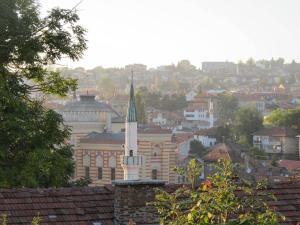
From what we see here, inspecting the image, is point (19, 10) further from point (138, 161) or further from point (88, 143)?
point (88, 143)

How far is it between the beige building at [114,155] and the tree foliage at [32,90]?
85.6ft

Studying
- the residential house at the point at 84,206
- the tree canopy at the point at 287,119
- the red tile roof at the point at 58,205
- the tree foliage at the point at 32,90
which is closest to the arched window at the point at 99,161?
the tree foliage at the point at 32,90

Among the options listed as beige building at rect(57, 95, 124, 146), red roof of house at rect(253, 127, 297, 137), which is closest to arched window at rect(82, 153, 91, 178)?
beige building at rect(57, 95, 124, 146)

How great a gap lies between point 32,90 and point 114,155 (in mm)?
26852

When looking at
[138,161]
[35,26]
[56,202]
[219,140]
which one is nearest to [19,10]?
[35,26]

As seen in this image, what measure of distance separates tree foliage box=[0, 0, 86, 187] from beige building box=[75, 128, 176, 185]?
26.1 m

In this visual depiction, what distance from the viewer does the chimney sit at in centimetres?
1014

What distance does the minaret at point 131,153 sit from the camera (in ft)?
107

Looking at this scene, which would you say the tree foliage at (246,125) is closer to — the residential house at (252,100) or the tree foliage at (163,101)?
the tree foliage at (163,101)

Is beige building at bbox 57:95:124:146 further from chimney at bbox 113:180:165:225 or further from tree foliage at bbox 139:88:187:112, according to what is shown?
tree foliage at bbox 139:88:187:112

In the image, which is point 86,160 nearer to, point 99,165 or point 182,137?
point 99,165

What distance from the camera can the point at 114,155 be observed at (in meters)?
46.3

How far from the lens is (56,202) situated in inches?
411

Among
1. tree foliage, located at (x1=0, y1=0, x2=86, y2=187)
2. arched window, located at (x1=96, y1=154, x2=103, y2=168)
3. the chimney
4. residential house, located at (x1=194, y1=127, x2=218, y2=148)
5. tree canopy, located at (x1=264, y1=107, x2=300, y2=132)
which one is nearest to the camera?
the chimney
